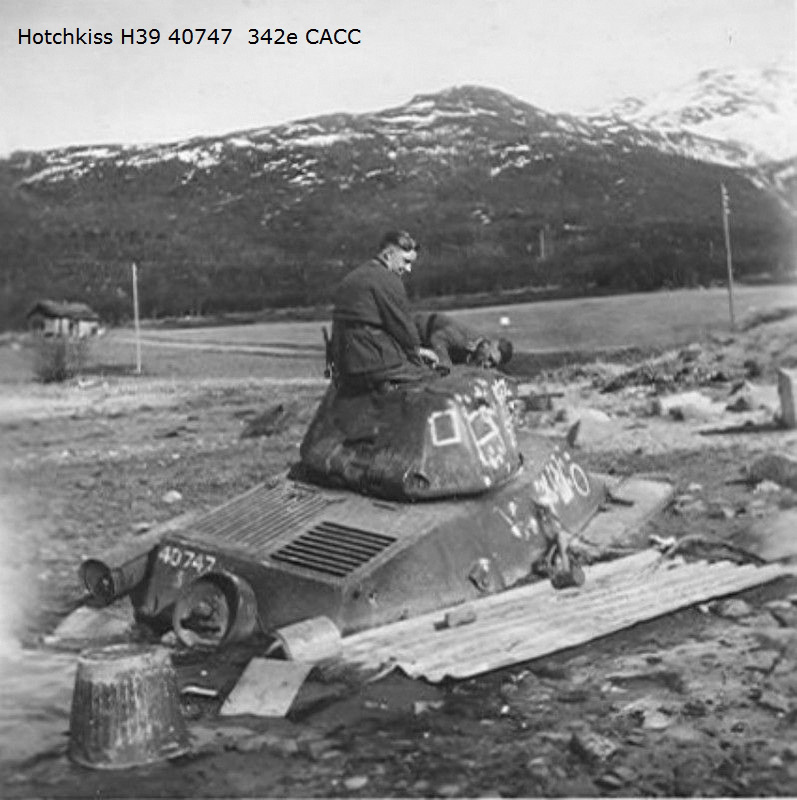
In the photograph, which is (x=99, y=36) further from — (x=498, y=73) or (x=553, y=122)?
(x=553, y=122)

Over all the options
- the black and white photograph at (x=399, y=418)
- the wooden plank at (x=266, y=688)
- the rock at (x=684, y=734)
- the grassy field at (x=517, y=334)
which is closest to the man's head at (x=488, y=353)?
the black and white photograph at (x=399, y=418)

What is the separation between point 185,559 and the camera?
5.35 m

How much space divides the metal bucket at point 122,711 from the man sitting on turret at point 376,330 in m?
2.11

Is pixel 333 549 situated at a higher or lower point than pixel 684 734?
higher

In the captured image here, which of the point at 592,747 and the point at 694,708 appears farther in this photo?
the point at 694,708

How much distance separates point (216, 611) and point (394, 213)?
13.6ft

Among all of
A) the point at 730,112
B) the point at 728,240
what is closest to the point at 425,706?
the point at 730,112

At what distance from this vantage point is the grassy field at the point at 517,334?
8.78m

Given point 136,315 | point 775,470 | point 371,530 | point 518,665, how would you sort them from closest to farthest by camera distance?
1. point 518,665
2. point 371,530
3. point 775,470
4. point 136,315

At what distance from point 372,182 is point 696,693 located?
4739 mm

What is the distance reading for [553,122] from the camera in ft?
25.2

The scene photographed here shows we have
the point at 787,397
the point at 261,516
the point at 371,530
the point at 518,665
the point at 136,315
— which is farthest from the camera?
the point at 136,315

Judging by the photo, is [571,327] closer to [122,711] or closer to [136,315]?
[136,315]

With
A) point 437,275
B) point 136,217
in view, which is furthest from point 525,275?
point 136,217
